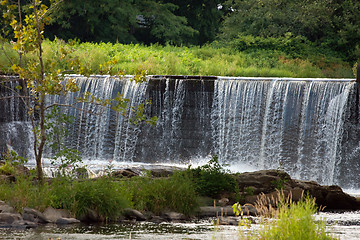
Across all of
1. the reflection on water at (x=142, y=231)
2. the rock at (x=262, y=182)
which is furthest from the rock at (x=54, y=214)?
A: the rock at (x=262, y=182)

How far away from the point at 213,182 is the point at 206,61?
457 inches

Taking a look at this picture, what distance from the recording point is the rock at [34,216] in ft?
35.8

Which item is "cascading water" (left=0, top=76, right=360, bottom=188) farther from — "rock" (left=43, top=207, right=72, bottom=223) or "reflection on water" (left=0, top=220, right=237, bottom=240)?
"rock" (left=43, top=207, right=72, bottom=223)

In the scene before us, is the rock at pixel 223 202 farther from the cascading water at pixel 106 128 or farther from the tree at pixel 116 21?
the tree at pixel 116 21

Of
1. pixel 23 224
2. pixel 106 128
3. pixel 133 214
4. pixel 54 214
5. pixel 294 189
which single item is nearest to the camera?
pixel 23 224

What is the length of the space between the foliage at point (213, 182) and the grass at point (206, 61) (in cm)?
912

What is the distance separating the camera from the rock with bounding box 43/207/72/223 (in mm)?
11102

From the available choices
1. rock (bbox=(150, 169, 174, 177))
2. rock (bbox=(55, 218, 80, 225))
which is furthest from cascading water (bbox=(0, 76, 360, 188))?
rock (bbox=(55, 218, 80, 225))

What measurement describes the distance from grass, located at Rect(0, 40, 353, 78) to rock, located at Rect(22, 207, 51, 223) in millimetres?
11858

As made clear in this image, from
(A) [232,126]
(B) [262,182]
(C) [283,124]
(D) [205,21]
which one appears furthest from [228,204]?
(D) [205,21]

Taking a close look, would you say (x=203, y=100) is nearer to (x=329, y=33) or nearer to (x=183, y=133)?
(x=183, y=133)

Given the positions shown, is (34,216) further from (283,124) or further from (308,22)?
(308,22)

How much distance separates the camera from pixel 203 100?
804 inches

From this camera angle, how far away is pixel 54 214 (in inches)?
440
